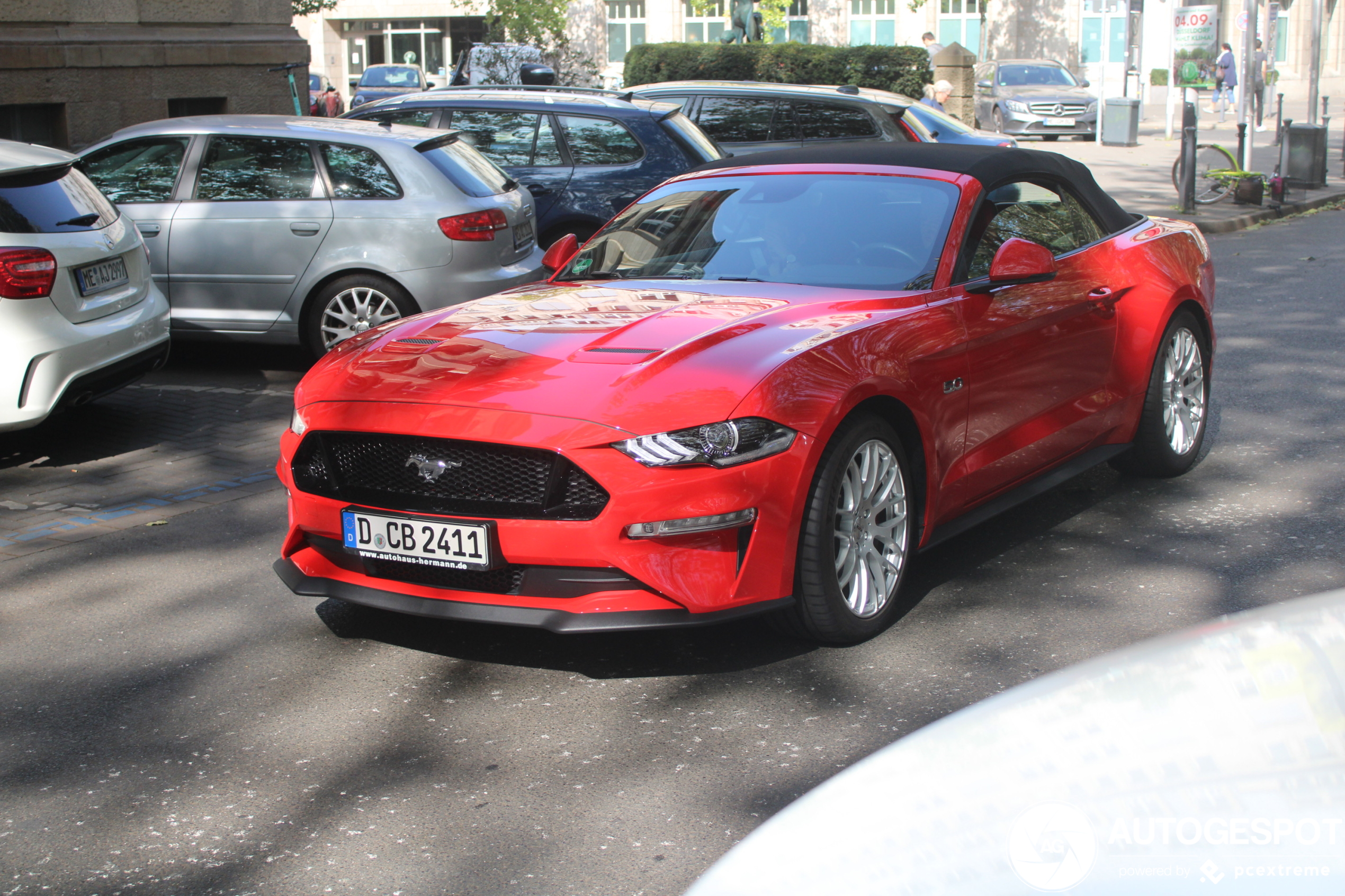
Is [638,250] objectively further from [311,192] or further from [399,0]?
Result: [399,0]

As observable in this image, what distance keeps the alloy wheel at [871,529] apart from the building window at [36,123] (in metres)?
12.3

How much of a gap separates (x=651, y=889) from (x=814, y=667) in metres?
1.35

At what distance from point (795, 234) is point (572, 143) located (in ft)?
20.9

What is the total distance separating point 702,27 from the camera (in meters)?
53.5

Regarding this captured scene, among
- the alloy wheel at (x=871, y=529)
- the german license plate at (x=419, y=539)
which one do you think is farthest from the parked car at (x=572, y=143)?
the german license plate at (x=419, y=539)

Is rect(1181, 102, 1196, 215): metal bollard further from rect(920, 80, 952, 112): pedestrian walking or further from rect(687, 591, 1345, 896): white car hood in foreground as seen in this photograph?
rect(687, 591, 1345, 896): white car hood in foreground

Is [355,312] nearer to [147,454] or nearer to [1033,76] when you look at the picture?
[147,454]

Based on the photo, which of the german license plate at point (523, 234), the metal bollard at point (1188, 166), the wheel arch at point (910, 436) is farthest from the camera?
the metal bollard at point (1188, 166)

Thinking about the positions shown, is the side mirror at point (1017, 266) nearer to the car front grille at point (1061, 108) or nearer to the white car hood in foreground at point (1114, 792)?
the white car hood in foreground at point (1114, 792)

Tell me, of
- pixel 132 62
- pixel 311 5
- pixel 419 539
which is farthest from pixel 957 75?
pixel 419 539

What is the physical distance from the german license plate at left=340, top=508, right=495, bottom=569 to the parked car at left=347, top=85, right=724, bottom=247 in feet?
23.0

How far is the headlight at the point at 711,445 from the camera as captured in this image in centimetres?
382

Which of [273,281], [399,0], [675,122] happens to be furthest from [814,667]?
[399,0]

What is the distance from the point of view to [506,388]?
4027 millimetres
